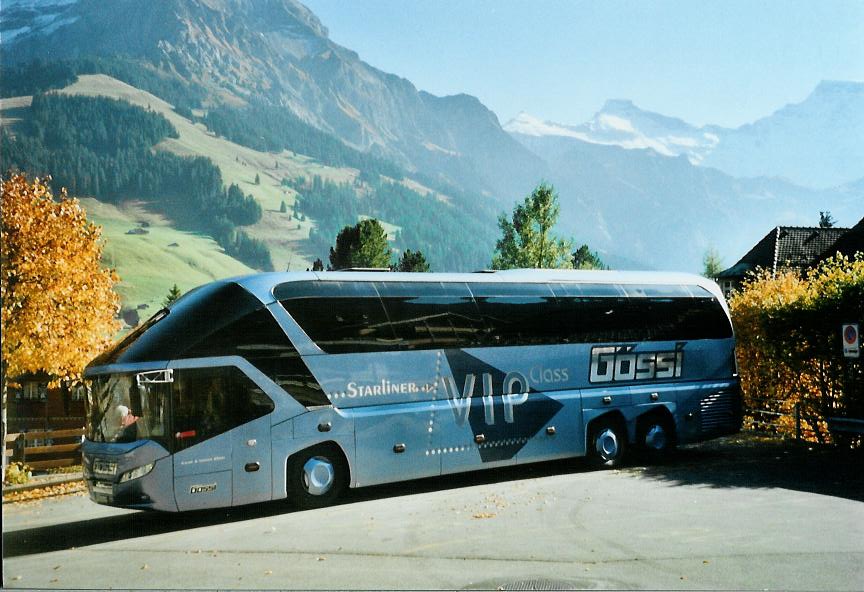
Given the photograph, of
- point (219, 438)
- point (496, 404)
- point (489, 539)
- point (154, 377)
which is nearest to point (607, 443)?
point (496, 404)

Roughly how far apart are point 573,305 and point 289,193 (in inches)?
2349

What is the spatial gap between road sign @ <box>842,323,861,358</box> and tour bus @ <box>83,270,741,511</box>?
2.21m

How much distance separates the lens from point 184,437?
9.93 m

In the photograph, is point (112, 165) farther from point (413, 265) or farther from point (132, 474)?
point (132, 474)

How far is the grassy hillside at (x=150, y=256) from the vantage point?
16.5 meters

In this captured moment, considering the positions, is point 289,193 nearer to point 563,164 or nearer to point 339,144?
point 339,144

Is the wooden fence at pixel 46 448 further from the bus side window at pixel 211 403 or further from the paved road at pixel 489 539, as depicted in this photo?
the bus side window at pixel 211 403

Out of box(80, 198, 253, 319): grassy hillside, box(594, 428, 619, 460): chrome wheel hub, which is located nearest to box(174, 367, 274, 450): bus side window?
box(80, 198, 253, 319): grassy hillside

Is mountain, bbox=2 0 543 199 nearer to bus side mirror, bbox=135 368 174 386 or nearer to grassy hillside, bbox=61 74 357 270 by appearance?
grassy hillside, bbox=61 74 357 270

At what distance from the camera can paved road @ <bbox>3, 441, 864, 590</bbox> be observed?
7332 millimetres

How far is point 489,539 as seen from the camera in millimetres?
8883

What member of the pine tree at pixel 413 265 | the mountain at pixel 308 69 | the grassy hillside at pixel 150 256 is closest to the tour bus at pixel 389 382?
the grassy hillside at pixel 150 256

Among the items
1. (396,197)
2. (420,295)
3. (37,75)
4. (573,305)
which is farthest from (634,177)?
(396,197)

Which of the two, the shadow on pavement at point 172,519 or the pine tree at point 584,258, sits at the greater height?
the pine tree at point 584,258
